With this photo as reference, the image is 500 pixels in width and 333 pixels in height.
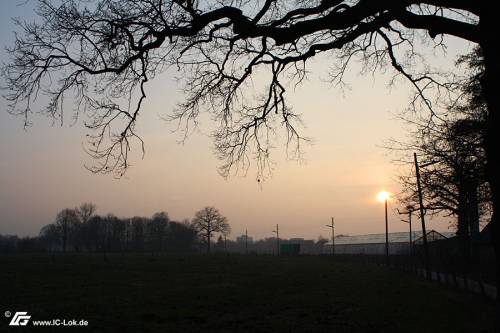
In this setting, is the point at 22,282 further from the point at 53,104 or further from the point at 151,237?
the point at 151,237

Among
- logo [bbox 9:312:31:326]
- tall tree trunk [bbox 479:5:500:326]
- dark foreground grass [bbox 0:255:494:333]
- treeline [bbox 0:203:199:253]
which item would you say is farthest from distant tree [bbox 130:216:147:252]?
tall tree trunk [bbox 479:5:500:326]

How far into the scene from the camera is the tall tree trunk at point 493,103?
21.3 feet

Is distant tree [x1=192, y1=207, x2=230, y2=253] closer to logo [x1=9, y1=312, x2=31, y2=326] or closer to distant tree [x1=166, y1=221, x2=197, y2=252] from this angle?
distant tree [x1=166, y1=221, x2=197, y2=252]

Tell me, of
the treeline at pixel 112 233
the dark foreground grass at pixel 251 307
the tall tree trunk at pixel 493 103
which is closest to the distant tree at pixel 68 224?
the treeline at pixel 112 233

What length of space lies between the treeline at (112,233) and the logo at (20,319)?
13005 centimetres

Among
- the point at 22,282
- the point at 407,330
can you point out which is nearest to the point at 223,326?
the point at 407,330

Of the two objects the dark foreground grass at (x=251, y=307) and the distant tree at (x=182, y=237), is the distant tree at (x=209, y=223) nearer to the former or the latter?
the distant tree at (x=182, y=237)

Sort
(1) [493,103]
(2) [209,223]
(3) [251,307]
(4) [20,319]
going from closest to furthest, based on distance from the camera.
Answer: (1) [493,103] < (4) [20,319] < (3) [251,307] < (2) [209,223]

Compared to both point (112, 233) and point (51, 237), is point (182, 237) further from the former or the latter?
point (51, 237)

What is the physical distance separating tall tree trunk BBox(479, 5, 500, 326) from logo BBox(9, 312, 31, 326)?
1210cm

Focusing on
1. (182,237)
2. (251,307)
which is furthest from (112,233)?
(251,307)

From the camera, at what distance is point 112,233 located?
504ft

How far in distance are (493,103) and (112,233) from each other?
15544cm

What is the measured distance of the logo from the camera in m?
13.6
